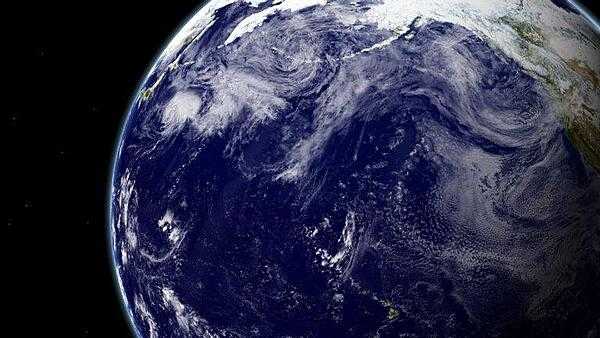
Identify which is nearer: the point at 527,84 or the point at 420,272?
the point at 420,272

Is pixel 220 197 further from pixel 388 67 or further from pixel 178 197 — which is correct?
pixel 388 67

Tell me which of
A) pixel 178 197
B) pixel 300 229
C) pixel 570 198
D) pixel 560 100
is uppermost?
pixel 560 100

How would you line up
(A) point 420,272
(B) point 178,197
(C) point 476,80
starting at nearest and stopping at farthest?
(A) point 420,272 < (C) point 476,80 < (B) point 178,197

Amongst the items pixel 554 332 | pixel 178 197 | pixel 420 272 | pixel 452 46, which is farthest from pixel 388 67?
pixel 554 332

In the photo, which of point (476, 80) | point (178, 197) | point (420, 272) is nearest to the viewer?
point (420, 272)

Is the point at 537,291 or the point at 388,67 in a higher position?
the point at 388,67

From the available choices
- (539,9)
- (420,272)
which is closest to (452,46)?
(539,9)
